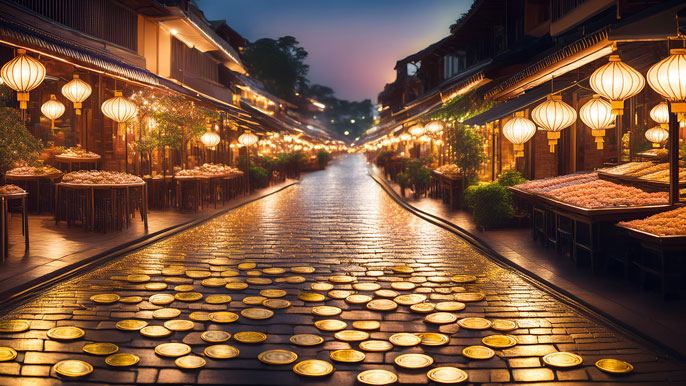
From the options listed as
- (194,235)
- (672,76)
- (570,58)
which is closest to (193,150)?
(194,235)

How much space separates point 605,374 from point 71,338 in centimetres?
458

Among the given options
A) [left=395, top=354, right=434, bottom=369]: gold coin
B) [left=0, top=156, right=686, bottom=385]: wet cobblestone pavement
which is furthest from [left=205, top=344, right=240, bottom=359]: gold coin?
[left=395, top=354, right=434, bottom=369]: gold coin

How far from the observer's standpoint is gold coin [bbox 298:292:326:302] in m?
6.72

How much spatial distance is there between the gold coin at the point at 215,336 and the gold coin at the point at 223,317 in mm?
367

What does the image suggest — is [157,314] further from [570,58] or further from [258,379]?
[570,58]

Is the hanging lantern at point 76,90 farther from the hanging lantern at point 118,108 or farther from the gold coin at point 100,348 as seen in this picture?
the gold coin at point 100,348

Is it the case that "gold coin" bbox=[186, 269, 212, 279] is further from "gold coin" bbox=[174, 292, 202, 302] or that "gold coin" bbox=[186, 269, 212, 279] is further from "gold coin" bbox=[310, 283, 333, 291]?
"gold coin" bbox=[310, 283, 333, 291]

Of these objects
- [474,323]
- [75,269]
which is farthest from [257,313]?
[75,269]

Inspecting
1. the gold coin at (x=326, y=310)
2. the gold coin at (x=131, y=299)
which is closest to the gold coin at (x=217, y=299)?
the gold coin at (x=131, y=299)

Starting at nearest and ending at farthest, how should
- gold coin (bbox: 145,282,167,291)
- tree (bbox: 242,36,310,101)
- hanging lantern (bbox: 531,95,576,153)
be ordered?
gold coin (bbox: 145,282,167,291) < hanging lantern (bbox: 531,95,576,153) < tree (bbox: 242,36,310,101)

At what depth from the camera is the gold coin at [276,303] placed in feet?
21.0

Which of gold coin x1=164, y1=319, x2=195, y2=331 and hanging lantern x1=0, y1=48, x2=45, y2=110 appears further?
hanging lantern x1=0, y1=48, x2=45, y2=110

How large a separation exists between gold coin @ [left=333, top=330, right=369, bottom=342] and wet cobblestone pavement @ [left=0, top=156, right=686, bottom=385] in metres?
0.04

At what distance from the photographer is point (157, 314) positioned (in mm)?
6016
